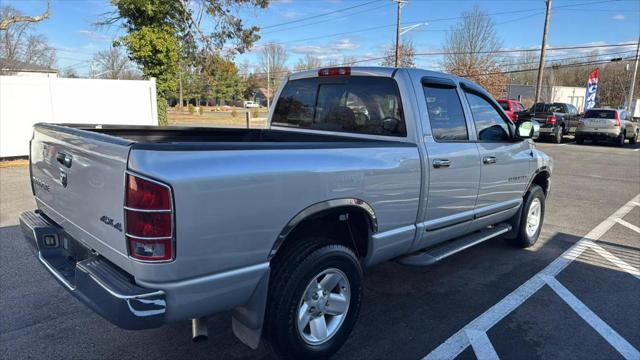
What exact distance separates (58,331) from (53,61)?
5887 centimetres

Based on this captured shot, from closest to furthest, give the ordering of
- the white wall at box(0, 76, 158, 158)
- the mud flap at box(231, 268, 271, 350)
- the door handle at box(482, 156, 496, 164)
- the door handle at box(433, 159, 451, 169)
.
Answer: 1. the mud flap at box(231, 268, 271, 350)
2. the door handle at box(433, 159, 451, 169)
3. the door handle at box(482, 156, 496, 164)
4. the white wall at box(0, 76, 158, 158)

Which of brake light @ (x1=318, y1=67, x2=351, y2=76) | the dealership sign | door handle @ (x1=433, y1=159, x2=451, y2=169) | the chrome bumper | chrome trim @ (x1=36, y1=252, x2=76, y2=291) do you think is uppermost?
the dealership sign

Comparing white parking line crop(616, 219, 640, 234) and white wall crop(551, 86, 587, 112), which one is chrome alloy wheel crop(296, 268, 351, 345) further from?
white wall crop(551, 86, 587, 112)

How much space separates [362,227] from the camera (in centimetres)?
328

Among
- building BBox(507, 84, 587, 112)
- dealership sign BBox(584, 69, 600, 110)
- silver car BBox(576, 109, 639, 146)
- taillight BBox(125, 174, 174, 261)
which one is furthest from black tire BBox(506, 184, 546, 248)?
building BBox(507, 84, 587, 112)

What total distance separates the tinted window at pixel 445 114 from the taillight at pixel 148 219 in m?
2.36

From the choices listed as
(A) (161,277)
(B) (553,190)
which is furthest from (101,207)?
(B) (553,190)

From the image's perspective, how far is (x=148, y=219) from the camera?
2088mm

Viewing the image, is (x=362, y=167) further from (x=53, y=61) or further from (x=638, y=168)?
(x=53, y=61)

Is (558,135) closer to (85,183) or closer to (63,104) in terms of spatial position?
(63,104)

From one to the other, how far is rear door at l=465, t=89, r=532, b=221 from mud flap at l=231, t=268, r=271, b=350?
2577 millimetres

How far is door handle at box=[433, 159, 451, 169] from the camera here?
353 centimetres

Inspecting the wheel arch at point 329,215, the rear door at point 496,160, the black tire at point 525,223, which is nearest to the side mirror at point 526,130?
the rear door at point 496,160

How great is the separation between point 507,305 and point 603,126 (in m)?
19.4
